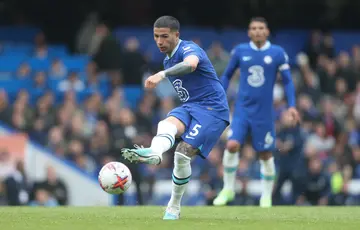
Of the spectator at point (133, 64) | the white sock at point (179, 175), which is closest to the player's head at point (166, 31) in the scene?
the white sock at point (179, 175)

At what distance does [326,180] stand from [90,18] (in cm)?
911

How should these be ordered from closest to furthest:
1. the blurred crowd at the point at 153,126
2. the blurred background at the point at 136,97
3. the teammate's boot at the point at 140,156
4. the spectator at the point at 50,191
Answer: the teammate's boot at the point at 140,156, the spectator at the point at 50,191, the blurred crowd at the point at 153,126, the blurred background at the point at 136,97

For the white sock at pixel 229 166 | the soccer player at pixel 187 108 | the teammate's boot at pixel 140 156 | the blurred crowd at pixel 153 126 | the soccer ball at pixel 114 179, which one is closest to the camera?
the teammate's boot at pixel 140 156

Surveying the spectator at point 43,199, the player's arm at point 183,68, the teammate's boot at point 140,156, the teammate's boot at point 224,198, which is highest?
the player's arm at point 183,68

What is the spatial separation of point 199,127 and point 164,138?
2.28 feet

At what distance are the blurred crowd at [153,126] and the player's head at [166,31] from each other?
7565 millimetres

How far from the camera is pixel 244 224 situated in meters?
11.6

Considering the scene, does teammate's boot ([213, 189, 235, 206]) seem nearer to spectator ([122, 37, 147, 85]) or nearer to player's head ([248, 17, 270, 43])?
player's head ([248, 17, 270, 43])

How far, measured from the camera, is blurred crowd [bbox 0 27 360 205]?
20000mm

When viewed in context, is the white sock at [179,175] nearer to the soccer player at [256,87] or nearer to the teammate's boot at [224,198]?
the soccer player at [256,87]

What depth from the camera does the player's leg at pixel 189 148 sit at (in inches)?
471

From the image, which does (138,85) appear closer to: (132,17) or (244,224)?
(132,17)

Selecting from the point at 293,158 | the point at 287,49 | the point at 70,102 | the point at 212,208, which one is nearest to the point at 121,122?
the point at 70,102

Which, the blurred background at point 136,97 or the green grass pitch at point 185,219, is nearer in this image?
the green grass pitch at point 185,219
